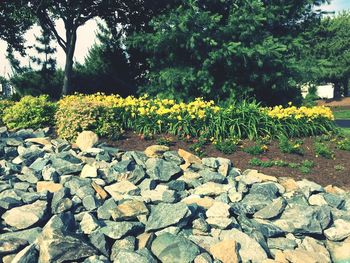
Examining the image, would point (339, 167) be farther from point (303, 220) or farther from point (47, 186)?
point (47, 186)

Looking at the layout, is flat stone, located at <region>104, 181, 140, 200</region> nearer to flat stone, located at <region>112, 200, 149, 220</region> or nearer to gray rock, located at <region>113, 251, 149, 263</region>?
flat stone, located at <region>112, 200, 149, 220</region>

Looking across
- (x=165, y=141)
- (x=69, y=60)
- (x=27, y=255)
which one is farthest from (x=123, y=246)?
(x=69, y=60)

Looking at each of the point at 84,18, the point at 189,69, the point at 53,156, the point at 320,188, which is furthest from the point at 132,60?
the point at 320,188

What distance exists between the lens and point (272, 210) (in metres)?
5.79

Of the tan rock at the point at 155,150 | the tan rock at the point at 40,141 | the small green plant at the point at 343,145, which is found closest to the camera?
the tan rock at the point at 155,150

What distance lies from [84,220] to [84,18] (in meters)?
12.5

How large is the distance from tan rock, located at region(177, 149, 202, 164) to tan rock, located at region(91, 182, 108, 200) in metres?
1.83

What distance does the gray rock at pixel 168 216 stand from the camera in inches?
A: 200

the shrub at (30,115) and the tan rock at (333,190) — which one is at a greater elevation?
the shrub at (30,115)

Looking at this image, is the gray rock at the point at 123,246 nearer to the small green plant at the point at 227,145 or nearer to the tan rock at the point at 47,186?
the tan rock at the point at 47,186

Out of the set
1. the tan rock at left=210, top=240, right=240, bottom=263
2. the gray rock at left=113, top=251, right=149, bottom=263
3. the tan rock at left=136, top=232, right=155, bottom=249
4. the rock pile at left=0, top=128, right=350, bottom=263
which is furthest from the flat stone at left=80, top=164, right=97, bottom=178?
the tan rock at left=210, top=240, right=240, bottom=263

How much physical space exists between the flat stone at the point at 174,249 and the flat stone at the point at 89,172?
2.10m

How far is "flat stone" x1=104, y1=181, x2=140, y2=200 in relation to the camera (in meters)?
6.17

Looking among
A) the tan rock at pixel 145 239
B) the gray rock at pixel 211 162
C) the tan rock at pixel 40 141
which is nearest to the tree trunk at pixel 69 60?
the tan rock at pixel 40 141
